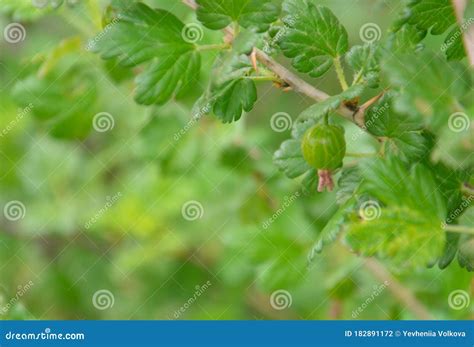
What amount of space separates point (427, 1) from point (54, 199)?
4.99 feet

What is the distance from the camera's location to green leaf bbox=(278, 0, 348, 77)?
104 cm

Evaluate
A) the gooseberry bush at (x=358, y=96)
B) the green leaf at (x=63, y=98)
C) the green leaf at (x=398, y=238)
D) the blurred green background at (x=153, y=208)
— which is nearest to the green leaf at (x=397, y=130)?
the gooseberry bush at (x=358, y=96)

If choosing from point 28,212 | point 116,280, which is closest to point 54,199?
point 28,212

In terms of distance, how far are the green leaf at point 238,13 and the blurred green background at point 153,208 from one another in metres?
0.49

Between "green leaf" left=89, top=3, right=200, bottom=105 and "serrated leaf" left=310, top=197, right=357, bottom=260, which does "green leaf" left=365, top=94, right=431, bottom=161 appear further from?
"green leaf" left=89, top=3, right=200, bottom=105

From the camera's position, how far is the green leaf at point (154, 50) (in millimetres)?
1071

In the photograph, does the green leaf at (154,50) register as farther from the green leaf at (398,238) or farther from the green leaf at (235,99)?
the green leaf at (398,238)

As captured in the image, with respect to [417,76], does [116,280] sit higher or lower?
lower

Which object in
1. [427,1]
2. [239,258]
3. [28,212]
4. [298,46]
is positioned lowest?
[28,212]

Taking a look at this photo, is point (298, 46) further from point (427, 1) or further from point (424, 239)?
point (424, 239)

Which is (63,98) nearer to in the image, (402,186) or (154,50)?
(154,50)

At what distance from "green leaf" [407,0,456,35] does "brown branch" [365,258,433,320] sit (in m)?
0.58

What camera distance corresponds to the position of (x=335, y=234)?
969 millimetres

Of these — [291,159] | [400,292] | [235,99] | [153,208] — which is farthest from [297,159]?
[153,208]
